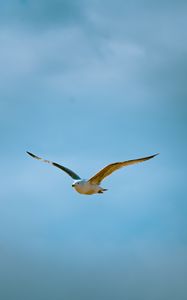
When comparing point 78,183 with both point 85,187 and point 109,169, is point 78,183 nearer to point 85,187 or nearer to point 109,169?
point 85,187

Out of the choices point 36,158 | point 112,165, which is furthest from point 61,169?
point 112,165

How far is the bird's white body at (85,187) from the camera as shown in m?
42.8

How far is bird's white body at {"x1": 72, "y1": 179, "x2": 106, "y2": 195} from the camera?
42.8 meters

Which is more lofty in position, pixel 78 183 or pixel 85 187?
pixel 78 183

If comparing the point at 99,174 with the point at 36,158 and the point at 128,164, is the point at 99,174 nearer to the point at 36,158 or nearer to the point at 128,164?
the point at 128,164

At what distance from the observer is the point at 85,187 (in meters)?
42.8

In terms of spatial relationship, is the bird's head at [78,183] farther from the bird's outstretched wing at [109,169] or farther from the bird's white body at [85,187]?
the bird's outstretched wing at [109,169]

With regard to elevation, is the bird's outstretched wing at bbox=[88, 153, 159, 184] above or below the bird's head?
above

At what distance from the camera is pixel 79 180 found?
43219 millimetres

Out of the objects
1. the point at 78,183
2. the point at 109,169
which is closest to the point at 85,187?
the point at 78,183

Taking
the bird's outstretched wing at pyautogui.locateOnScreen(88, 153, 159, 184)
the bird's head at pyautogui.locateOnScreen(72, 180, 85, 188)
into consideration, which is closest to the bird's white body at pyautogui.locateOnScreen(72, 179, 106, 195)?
the bird's head at pyautogui.locateOnScreen(72, 180, 85, 188)

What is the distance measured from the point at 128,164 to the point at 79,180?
3.25m

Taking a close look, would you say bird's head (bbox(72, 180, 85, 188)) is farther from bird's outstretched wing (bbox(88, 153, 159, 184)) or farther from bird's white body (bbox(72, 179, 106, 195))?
bird's outstretched wing (bbox(88, 153, 159, 184))

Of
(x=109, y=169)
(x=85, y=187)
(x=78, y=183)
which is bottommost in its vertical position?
(x=85, y=187)
